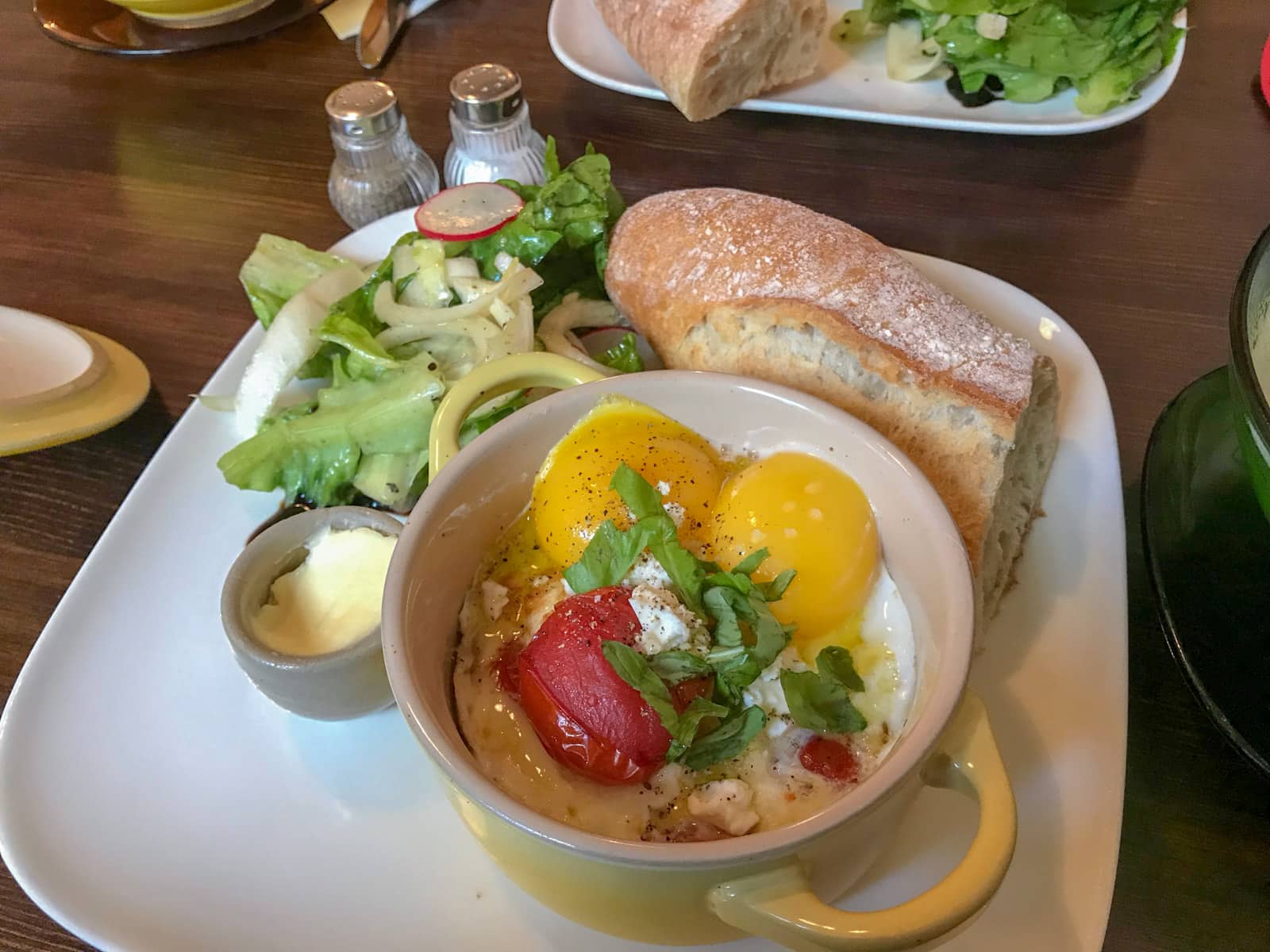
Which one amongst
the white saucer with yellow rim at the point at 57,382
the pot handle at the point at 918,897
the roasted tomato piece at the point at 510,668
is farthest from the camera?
the white saucer with yellow rim at the point at 57,382

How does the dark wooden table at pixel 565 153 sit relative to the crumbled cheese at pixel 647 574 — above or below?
below

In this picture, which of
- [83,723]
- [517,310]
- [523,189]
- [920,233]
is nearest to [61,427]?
[83,723]

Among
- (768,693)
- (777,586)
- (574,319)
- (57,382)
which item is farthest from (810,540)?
(57,382)

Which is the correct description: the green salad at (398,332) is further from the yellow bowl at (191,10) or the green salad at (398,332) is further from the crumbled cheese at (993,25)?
the yellow bowl at (191,10)

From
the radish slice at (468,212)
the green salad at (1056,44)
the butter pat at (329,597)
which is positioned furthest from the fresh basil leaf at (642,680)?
the green salad at (1056,44)

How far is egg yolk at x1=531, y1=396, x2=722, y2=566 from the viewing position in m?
0.99

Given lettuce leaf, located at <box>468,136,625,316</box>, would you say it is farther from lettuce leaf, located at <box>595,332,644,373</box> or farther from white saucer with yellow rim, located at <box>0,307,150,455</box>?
white saucer with yellow rim, located at <box>0,307,150,455</box>

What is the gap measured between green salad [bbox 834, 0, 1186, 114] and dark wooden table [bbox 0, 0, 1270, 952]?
116mm

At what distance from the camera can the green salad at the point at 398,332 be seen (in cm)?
131

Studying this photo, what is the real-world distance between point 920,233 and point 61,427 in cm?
140

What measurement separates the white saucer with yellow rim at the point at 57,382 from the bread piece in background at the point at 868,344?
2.49ft

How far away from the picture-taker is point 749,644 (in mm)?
870

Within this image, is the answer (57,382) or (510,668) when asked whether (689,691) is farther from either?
(57,382)

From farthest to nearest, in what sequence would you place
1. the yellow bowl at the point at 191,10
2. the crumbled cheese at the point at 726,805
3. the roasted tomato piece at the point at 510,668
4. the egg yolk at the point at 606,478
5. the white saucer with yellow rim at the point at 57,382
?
the yellow bowl at the point at 191,10, the white saucer with yellow rim at the point at 57,382, the egg yolk at the point at 606,478, the roasted tomato piece at the point at 510,668, the crumbled cheese at the point at 726,805
